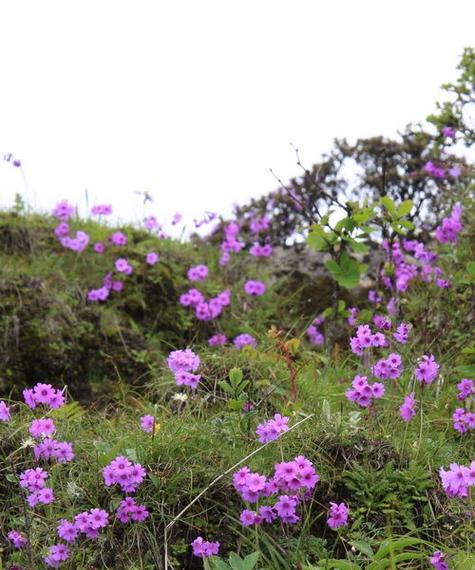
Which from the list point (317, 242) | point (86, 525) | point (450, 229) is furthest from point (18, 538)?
point (450, 229)

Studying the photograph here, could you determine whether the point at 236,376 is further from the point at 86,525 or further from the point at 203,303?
the point at 203,303

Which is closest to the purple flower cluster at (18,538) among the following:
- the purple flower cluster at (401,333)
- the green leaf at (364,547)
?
the green leaf at (364,547)

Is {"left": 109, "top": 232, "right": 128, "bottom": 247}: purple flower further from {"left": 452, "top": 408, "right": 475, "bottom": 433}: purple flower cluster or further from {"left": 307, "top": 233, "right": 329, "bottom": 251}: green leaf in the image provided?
{"left": 452, "top": 408, "right": 475, "bottom": 433}: purple flower cluster

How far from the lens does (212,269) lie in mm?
7844

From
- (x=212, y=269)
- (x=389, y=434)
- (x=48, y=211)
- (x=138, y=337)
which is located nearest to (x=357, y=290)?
(x=212, y=269)

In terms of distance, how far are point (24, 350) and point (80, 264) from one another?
1412 mm

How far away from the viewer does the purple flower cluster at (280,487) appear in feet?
9.89

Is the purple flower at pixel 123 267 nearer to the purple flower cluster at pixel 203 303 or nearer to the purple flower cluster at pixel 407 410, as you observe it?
the purple flower cluster at pixel 203 303

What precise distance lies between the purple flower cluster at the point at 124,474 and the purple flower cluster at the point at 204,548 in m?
0.32

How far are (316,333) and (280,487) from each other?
3560 millimetres

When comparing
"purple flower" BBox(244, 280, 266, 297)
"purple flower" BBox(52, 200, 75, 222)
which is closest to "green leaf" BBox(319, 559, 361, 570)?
"purple flower" BBox(244, 280, 266, 297)

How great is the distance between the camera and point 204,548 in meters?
3.08

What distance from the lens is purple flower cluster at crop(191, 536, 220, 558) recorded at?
3.07 meters

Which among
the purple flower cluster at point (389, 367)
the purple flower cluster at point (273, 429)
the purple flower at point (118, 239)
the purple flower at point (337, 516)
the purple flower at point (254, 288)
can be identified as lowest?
the purple flower at point (337, 516)
